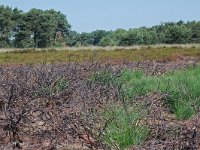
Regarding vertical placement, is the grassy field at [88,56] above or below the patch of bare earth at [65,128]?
below

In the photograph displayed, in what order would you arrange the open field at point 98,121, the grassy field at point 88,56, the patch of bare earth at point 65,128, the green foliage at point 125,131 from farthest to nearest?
the grassy field at point 88,56, the green foliage at point 125,131, the open field at point 98,121, the patch of bare earth at point 65,128

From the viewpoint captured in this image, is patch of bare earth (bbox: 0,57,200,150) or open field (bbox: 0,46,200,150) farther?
open field (bbox: 0,46,200,150)

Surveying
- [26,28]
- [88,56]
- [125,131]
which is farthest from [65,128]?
[26,28]

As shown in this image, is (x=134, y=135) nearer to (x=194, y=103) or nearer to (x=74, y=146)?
(x=74, y=146)

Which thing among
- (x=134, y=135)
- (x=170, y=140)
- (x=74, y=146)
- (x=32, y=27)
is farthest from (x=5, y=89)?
(x=32, y=27)

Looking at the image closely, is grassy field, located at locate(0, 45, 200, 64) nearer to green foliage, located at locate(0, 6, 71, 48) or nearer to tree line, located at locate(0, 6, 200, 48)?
tree line, located at locate(0, 6, 200, 48)

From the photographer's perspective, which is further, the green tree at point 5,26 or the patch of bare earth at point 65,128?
the green tree at point 5,26

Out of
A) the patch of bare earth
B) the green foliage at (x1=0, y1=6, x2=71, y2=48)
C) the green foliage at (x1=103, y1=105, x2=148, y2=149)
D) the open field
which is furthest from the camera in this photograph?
the green foliage at (x1=0, y1=6, x2=71, y2=48)

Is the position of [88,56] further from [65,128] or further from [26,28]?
[26,28]

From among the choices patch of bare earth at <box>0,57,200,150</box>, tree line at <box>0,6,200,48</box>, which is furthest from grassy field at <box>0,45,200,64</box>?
tree line at <box>0,6,200,48</box>

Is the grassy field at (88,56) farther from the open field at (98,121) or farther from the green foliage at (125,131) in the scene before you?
the green foliage at (125,131)

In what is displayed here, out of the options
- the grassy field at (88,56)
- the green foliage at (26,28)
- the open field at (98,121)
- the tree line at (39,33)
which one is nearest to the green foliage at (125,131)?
the open field at (98,121)

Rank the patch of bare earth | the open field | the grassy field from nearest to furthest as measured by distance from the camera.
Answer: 1. the patch of bare earth
2. the open field
3. the grassy field

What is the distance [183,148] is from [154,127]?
2.68 feet
